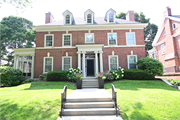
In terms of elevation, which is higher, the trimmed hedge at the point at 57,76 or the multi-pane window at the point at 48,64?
the multi-pane window at the point at 48,64

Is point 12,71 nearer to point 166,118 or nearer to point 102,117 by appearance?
point 102,117

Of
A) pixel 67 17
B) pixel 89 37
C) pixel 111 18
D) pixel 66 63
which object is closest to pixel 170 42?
pixel 111 18

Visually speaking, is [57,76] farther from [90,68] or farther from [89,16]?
[89,16]

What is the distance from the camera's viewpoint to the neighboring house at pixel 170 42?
54.7 feet

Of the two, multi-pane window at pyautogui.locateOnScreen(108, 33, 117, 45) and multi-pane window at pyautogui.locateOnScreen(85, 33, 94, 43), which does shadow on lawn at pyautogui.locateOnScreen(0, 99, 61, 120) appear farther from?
multi-pane window at pyautogui.locateOnScreen(108, 33, 117, 45)

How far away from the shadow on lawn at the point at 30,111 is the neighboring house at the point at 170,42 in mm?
18159

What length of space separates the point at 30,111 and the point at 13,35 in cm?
2443

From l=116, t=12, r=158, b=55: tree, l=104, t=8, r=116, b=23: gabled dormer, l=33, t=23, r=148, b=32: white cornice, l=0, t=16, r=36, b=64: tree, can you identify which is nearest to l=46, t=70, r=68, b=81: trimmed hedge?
l=33, t=23, r=148, b=32: white cornice

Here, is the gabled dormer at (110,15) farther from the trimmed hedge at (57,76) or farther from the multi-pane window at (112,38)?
the trimmed hedge at (57,76)

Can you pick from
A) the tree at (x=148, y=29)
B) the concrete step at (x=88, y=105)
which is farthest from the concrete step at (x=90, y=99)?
the tree at (x=148, y=29)

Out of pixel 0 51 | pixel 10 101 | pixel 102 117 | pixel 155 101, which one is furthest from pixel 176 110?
pixel 0 51

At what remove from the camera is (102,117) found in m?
4.39

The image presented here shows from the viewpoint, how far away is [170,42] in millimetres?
18156

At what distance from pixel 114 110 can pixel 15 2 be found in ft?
33.5
